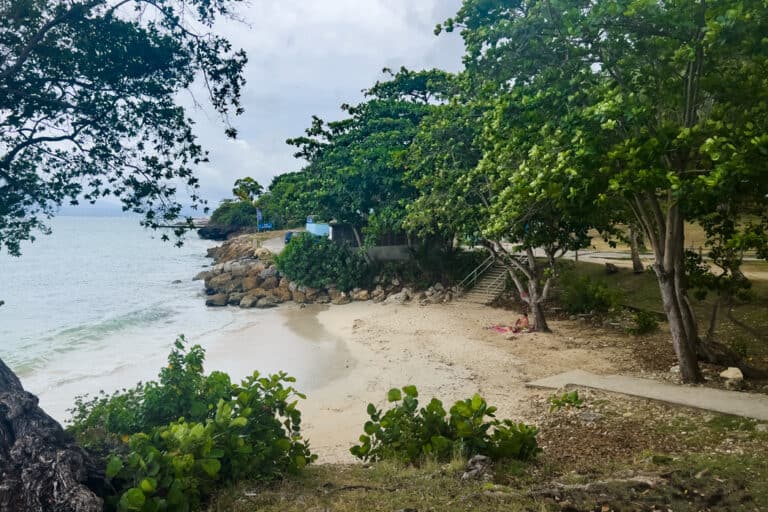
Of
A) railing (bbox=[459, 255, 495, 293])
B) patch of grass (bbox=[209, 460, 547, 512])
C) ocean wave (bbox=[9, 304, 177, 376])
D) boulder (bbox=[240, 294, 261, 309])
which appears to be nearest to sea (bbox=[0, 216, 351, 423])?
ocean wave (bbox=[9, 304, 177, 376])

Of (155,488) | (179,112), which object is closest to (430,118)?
(179,112)

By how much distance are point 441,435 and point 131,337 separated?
19.0 metres

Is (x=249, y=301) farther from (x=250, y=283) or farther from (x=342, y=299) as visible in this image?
(x=342, y=299)

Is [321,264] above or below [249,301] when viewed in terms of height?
above

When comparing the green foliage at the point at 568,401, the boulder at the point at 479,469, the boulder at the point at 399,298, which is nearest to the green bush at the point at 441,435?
the boulder at the point at 479,469

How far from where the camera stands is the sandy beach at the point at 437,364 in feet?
33.5

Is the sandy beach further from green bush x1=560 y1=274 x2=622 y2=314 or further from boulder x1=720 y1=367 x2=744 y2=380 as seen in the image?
boulder x1=720 y1=367 x2=744 y2=380

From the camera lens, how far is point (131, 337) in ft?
→ 69.3

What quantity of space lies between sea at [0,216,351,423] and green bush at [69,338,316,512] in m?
2.20

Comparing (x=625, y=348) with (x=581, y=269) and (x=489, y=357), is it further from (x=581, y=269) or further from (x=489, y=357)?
(x=581, y=269)

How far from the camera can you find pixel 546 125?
7.68 metres

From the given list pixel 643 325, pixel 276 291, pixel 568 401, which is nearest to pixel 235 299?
pixel 276 291

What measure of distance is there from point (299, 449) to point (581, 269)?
19.6 meters

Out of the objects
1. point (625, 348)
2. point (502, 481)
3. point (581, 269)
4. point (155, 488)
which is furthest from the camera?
point (581, 269)
